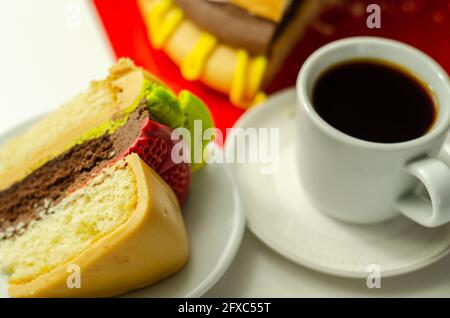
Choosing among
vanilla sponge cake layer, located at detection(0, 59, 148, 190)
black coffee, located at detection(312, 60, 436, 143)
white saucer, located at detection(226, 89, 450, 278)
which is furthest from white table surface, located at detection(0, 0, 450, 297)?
black coffee, located at detection(312, 60, 436, 143)

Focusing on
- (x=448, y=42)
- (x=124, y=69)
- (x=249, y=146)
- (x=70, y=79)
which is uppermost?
(x=124, y=69)

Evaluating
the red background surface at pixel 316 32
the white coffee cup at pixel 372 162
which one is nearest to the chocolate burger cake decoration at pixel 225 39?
the red background surface at pixel 316 32

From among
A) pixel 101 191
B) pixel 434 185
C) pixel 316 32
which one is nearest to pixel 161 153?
pixel 101 191

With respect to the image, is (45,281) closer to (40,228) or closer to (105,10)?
(40,228)

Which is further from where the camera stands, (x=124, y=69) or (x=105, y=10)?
(x=105, y=10)

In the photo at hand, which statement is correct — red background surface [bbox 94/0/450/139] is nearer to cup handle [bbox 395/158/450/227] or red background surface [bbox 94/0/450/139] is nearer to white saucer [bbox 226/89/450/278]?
white saucer [bbox 226/89/450/278]

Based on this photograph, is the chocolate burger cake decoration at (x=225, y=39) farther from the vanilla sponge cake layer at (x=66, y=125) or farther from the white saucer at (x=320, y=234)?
the vanilla sponge cake layer at (x=66, y=125)

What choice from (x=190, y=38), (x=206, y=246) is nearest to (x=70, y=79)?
(x=190, y=38)
